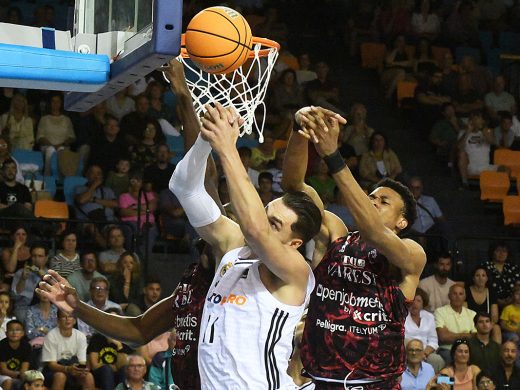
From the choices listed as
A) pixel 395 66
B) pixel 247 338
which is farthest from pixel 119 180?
pixel 247 338

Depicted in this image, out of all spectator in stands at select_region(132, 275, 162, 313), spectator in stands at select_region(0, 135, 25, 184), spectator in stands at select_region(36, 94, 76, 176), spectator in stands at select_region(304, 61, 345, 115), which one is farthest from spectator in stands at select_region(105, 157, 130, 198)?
spectator in stands at select_region(304, 61, 345, 115)

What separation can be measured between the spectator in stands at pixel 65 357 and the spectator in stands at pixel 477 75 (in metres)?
8.13

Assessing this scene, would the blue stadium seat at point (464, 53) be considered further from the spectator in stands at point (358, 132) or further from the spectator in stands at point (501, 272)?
the spectator in stands at point (501, 272)

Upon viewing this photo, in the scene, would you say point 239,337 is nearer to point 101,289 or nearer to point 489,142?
point 101,289

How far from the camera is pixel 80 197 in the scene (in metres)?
12.0

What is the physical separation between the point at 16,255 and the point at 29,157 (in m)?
1.76

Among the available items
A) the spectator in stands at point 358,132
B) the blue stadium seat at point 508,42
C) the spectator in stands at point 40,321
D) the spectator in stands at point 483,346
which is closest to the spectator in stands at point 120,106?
the spectator in stands at point 358,132

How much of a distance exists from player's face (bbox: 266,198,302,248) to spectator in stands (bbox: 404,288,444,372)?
6.35m

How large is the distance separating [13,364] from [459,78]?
864 cm

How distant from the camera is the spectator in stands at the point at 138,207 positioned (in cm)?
1185

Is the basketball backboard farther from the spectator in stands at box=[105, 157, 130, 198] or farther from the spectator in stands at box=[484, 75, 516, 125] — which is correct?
the spectator in stands at box=[484, 75, 516, 125]

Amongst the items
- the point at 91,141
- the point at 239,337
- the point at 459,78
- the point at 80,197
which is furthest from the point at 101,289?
the point at 459,78

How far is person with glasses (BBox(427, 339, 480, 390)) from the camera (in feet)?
35.4

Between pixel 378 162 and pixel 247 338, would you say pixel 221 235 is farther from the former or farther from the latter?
pixel 378 162
